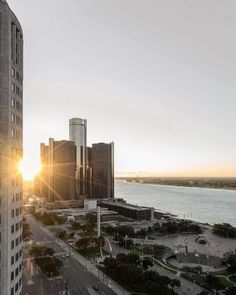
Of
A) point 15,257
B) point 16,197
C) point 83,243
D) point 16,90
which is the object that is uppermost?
point 16,90

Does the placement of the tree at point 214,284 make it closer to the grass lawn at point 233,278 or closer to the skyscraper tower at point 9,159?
the grass lawn at point 233,278

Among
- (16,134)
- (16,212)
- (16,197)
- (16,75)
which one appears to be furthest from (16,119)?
(16,212)

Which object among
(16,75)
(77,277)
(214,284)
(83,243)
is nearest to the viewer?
(16,75)


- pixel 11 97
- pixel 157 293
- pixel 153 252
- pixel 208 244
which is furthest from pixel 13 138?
pixel 208 244

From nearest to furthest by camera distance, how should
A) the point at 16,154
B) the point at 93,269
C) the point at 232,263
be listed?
the point at 16,154, the point at 93,269, the point at 232,263

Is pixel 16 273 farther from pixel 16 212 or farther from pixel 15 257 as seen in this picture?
pixel 16 212

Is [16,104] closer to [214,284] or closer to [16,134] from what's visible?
[16,134]

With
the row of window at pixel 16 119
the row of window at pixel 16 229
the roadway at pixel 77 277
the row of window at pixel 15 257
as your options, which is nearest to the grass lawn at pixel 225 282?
the roadway at pixel 77 277

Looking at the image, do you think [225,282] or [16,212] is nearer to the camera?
[16,212]

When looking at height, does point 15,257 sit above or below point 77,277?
above
